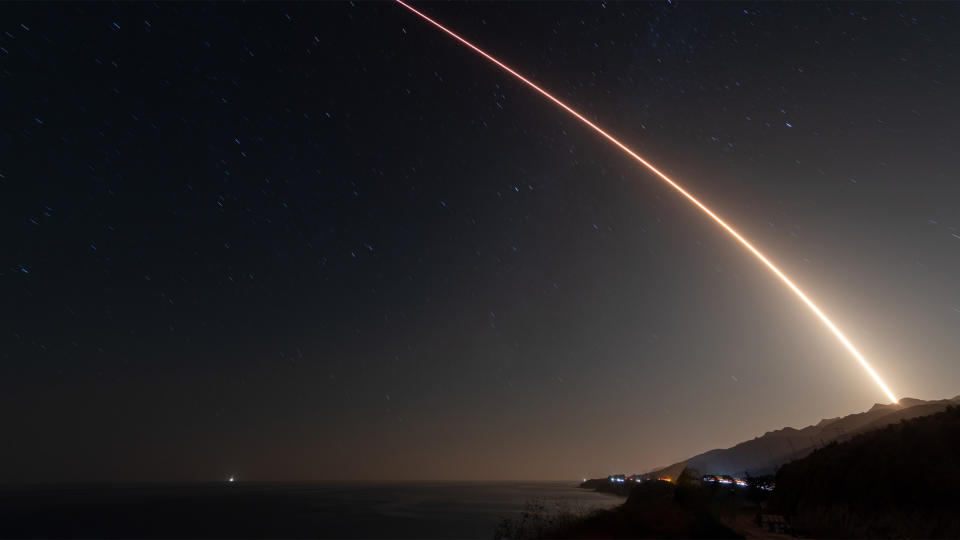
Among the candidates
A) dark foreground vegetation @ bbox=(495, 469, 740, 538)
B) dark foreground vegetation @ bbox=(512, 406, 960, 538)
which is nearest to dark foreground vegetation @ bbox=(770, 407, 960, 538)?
dark foreground vegetation @ bbox=(512, 406, 960, 538)

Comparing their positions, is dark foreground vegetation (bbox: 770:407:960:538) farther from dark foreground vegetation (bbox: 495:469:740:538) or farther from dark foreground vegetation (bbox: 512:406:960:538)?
dark foreground vegetation (bbox: 495:469:740:538)

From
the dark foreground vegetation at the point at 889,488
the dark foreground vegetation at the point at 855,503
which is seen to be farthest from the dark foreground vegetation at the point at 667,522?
the dark foreground vegetation at the point at 889,488

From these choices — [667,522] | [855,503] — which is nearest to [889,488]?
[855,503]

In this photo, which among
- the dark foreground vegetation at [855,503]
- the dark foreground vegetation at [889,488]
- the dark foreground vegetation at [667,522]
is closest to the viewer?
the dark foreground vegetation at [889,488]

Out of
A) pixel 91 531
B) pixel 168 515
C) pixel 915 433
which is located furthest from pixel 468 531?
pixel 168 515

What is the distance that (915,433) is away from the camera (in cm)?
2680

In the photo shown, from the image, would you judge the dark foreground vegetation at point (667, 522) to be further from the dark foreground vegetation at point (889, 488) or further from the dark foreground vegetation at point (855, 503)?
the dark foreground vegetation at point (889, 488)

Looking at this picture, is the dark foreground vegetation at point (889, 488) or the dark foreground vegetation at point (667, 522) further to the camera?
the dark foreground vegetation at point (667, 522)

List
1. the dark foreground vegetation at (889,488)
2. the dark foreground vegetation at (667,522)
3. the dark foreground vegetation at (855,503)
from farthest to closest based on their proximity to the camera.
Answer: the dark foreground vegetation at (667,522) < the dark foreground vegetation at (855,503) < the dark foreground vegetation at (889,488)

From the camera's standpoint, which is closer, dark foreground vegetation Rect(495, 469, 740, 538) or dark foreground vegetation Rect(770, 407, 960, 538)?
dark foreground vegetation Rect(770, 407, 960, 538)

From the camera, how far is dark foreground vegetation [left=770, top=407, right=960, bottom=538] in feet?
63.9

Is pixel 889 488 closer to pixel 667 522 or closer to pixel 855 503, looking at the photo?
pixel 855 503

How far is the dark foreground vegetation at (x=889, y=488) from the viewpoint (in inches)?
766

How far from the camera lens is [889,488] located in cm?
2244
